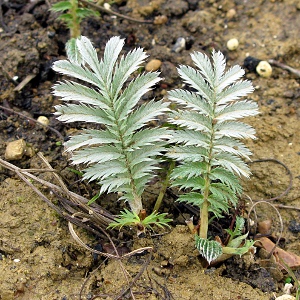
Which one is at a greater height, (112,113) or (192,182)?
(112,113)

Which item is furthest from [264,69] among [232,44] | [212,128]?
[212,128]

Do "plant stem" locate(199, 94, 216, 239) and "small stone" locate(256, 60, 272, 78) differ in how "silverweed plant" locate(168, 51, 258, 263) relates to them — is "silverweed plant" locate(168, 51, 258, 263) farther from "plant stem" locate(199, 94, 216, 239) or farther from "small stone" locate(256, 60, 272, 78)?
"small stone" locate(256, 60, 272, 78)

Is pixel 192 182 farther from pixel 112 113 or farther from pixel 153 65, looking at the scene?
pixel 153 65

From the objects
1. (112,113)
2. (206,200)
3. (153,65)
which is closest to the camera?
(112,113)

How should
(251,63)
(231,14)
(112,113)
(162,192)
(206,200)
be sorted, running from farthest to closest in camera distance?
(231,14), (251,63), (162,192), (206,200), (112,113)

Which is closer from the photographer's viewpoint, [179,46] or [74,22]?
[74,22]

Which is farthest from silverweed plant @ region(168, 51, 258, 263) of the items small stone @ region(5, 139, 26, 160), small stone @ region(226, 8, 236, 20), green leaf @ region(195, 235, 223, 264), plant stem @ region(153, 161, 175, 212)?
small stone @ region(226, 8, 236, 20)

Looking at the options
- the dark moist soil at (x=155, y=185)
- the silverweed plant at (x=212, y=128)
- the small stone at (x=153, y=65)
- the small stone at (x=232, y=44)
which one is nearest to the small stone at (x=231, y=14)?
the dark moist soil at (x=155, y=185)

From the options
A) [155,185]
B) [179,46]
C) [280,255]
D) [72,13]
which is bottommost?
[280,255]
